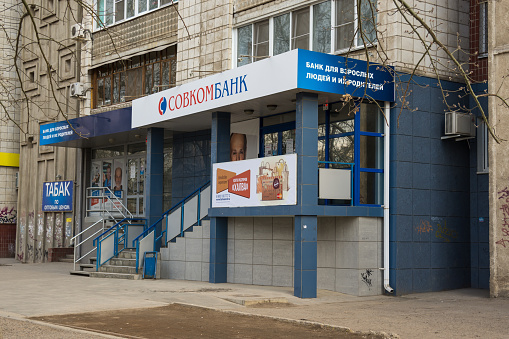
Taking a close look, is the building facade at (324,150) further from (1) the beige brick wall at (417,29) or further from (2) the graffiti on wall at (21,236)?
(2) the graffiti on wall at (21,236)

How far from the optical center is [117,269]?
2023 centimetres

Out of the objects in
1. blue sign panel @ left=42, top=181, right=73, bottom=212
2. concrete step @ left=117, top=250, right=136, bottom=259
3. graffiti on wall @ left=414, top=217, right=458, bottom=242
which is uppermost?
blue sign panel @ left=42, top=181, right=73, bottom=212

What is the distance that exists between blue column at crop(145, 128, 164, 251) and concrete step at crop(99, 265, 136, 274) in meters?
1.86

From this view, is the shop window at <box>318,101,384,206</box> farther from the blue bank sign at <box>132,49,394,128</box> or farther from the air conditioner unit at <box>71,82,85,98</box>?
the air conditioner unit at <box>71,82,85,98</box>

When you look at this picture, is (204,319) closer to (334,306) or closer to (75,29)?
(334,306)

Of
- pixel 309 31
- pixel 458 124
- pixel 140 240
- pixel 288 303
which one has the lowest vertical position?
pixel 288 303

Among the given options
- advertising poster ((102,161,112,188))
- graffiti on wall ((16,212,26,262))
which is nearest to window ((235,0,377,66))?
advertising poster ((102,161,112,188))

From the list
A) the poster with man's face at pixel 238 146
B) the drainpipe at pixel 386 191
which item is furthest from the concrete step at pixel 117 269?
the drainpipe at pixel 386 191

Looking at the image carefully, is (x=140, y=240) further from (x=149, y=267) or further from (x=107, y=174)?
(x=107, y=174)

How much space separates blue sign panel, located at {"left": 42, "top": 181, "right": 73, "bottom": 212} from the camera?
28297mm

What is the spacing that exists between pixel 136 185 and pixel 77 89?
4453 mm

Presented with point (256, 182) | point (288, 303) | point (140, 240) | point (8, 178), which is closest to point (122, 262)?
point (140, 240)

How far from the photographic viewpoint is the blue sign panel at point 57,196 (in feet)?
92.8

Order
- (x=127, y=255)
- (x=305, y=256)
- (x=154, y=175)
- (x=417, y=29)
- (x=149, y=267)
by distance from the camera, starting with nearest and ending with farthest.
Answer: (x=305, y=256), (x=417, y=29), (x=149, y=267), (x=127, y=255), (x=154, y=175)
